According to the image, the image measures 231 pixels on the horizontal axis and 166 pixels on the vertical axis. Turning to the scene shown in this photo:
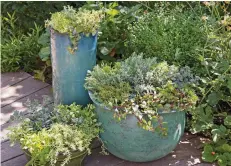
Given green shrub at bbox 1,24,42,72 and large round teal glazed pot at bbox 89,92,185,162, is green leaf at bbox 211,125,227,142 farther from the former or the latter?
green shrub at bbox 1,24,42,72

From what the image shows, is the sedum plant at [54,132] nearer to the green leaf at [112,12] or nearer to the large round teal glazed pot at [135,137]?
the large round teal glazed pot at [135,137]

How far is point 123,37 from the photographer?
148 inches

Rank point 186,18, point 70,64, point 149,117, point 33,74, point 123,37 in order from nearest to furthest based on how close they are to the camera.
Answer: point 149,117, point 70,64, point 186,18, point 123,37, point 33,74

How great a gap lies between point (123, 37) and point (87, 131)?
1.29 m

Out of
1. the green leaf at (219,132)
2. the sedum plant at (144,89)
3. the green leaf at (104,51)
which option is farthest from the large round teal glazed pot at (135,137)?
the green leaf at (104,51)

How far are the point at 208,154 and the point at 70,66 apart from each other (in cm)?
112

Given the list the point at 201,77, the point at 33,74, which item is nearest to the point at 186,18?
the point at 201,77

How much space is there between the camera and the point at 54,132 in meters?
2.65

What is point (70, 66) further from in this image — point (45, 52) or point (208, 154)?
point (208, 154)

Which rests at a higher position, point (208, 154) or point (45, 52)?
point (45, 52)

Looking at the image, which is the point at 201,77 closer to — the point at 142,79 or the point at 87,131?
the point at 142,79

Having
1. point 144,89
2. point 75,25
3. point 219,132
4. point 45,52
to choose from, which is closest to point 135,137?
point 144,89

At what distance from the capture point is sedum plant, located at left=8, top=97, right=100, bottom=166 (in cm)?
260

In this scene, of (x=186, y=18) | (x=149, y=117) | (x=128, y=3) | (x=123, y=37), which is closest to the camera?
(x=149, y=117)
